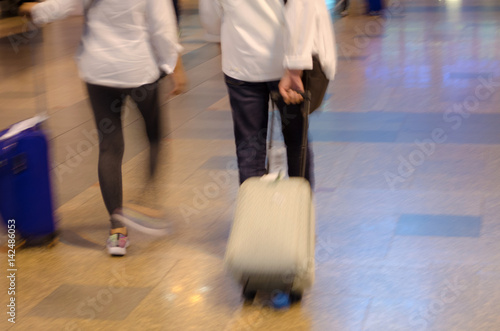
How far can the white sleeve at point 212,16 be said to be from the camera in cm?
372

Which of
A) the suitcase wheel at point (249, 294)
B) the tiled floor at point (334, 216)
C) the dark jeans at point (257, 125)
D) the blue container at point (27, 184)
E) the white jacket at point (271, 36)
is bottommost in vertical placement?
the tiled floor at point (334, 216)

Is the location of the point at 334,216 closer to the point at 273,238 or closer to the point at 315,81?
the point at 315,81

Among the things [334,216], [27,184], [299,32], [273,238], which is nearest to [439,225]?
[334,216]

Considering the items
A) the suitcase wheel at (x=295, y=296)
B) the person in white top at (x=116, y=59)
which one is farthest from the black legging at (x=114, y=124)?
the suitcase wheel at (x=295, y=296)

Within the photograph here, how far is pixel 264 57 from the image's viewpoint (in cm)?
359

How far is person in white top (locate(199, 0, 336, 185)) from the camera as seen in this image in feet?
11.1

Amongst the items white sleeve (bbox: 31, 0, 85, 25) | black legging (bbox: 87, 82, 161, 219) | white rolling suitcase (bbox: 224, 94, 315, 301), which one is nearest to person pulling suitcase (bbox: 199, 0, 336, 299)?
white rolling suitcase (bbox: 224, 94, 315, 301)

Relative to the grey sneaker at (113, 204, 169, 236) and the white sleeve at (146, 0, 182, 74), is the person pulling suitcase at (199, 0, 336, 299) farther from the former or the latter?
the grey sneaker at (113, 204, 169, 236)

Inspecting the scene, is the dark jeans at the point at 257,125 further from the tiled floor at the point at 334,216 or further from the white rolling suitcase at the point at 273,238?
the tiled floor at the point at 334,216

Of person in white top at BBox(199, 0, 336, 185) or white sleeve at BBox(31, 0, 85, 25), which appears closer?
person in white top at BBox(199, 0, 336, 185)

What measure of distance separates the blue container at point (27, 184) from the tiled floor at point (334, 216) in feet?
0.46

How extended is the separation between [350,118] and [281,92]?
3376mm

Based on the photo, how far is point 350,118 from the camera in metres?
6.73

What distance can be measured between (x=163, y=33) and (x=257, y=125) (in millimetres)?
724
